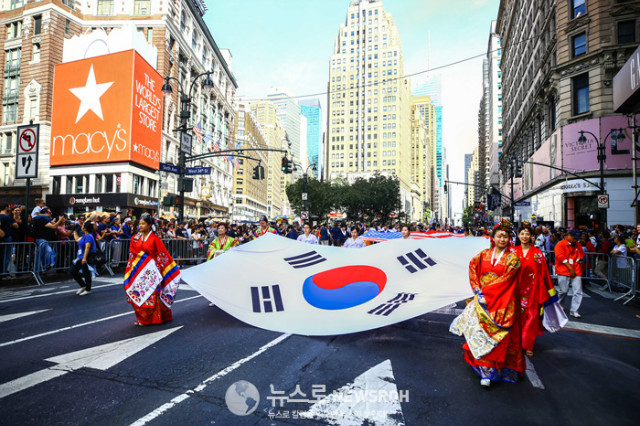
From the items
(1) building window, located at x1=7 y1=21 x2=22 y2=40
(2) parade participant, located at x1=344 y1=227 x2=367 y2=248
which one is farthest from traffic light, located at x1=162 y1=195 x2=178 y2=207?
(1) building window, located at x1=7 y1=21 x2=22 y2=40

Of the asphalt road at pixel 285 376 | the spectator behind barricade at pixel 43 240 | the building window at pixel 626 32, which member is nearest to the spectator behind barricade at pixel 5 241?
the spectator behind barricade at pixel 43 240

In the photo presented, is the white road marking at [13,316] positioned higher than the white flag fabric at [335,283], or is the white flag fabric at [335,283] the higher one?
the white flag fabric at [335,283]

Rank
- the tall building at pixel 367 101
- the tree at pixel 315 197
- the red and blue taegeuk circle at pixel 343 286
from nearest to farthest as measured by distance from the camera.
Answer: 1. the red and blue taegeuk circle at pixel 343 286
2. the tree at pixel 315 197
3. the tall building at pixel 367 101

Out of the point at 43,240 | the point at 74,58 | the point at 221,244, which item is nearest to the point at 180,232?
the point at 43,240

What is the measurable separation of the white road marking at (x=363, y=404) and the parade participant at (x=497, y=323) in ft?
3.66

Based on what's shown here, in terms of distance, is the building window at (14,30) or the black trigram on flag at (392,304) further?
the building window at (14,30)

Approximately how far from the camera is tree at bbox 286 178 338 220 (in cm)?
5641

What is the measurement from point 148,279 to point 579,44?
3527cm

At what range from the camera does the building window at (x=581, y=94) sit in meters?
28.1

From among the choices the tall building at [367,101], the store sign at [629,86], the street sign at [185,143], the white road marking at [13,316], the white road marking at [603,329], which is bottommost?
the white road marking at [603,329]

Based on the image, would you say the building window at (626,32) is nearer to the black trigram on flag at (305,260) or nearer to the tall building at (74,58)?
the black trigram on flag at (305,260)

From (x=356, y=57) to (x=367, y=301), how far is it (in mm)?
147300

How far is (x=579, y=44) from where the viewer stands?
28.8 metres

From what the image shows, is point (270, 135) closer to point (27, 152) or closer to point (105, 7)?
Answer: point (105, 7)
